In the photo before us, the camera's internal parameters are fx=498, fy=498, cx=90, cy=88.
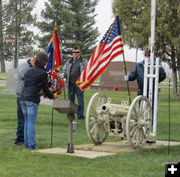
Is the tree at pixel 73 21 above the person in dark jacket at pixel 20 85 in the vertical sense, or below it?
above

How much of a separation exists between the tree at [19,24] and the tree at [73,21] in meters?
2.38

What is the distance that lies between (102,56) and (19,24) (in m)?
58.7

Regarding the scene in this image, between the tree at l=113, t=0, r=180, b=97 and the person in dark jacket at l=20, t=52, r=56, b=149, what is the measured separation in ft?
67.6

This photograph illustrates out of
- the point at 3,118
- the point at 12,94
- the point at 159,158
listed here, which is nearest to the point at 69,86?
the point at 3,118

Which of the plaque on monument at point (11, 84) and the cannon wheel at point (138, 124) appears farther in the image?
the plaque on monument at point (11, 84)

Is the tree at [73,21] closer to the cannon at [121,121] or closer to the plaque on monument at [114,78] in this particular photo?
the plaque on monument at [114,78]

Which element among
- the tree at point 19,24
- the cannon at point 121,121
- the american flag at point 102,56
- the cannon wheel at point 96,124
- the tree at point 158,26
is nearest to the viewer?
the cannon at point 121,121

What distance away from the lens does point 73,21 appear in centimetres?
6912

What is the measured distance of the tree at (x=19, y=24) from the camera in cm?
6681

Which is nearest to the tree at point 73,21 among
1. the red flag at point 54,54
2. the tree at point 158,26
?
the tree at point 158,26

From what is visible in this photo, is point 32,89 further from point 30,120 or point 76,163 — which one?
point 76,163

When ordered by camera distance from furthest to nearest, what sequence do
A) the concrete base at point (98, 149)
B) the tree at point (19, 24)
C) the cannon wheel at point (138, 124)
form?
the tree at point (19, 24), the cannon wheel at point (138, 124), the concrete base at point (98, 149)

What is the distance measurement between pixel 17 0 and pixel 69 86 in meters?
56.4

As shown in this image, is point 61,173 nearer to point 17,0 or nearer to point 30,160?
point 30,160
